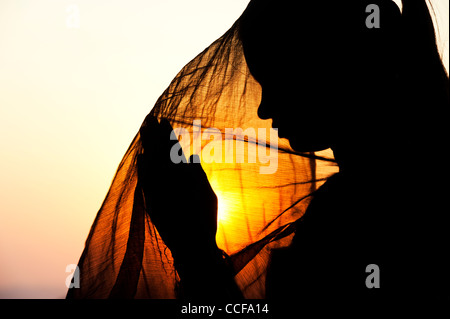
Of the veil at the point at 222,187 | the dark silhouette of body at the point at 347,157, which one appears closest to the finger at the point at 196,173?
the dark silhouette of body at the point at 347,157

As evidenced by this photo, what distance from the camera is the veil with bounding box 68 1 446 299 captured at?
0.84 metres

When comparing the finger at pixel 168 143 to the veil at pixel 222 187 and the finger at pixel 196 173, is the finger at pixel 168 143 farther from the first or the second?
the veil at pixel 222 187


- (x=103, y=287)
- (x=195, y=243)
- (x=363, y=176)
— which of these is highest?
(x=363, y=176)

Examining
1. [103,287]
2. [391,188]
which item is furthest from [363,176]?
[103,287]

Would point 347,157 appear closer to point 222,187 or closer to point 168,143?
point 222,187

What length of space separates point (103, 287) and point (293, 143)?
1.93 feet

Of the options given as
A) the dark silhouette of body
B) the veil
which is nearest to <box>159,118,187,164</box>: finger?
the dark silhouette of body

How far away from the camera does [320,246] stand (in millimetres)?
758

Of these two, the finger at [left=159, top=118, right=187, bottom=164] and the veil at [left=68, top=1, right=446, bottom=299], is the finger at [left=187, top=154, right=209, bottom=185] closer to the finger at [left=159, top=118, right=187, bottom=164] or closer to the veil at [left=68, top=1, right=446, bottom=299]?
the finger at [left=159, top=118, right=187, bottom=164]

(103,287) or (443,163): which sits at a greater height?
(443,163)

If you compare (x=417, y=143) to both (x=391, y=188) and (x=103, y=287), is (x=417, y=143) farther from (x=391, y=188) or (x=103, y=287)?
(x=103, y=287)

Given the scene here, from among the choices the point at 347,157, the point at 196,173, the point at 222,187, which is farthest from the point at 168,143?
the point at 347,157
